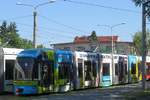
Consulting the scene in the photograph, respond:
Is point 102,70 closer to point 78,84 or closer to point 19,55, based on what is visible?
point 78,84

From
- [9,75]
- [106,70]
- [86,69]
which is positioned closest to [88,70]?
[86,69]

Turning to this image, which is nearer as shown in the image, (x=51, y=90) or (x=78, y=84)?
(x=51, y=90)

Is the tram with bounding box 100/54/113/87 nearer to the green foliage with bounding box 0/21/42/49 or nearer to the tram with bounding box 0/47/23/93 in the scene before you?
the tram with bounding box 0/47/23/93

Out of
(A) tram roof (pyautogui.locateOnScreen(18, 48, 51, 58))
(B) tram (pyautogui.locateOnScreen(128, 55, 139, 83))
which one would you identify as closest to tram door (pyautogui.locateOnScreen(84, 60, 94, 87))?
(A) tram roof (pyautogui.locateOnScreen(18, 48, 51, 58))

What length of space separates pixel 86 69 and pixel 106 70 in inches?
195

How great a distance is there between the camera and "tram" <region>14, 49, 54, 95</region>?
29984mm

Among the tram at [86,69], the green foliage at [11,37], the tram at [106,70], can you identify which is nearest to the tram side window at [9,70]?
the tram at [86,69]

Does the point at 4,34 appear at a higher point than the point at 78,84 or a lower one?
higher

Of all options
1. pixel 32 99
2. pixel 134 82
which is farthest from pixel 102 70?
pixel 32 99

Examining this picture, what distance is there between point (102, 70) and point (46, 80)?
1052 cm

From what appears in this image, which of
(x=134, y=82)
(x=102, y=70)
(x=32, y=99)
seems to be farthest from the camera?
(x=134, y=82)

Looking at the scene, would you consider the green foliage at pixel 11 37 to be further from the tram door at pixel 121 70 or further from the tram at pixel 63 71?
the tram at pixel 63 71

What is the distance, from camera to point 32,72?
3005cm

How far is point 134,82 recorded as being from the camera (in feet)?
162
